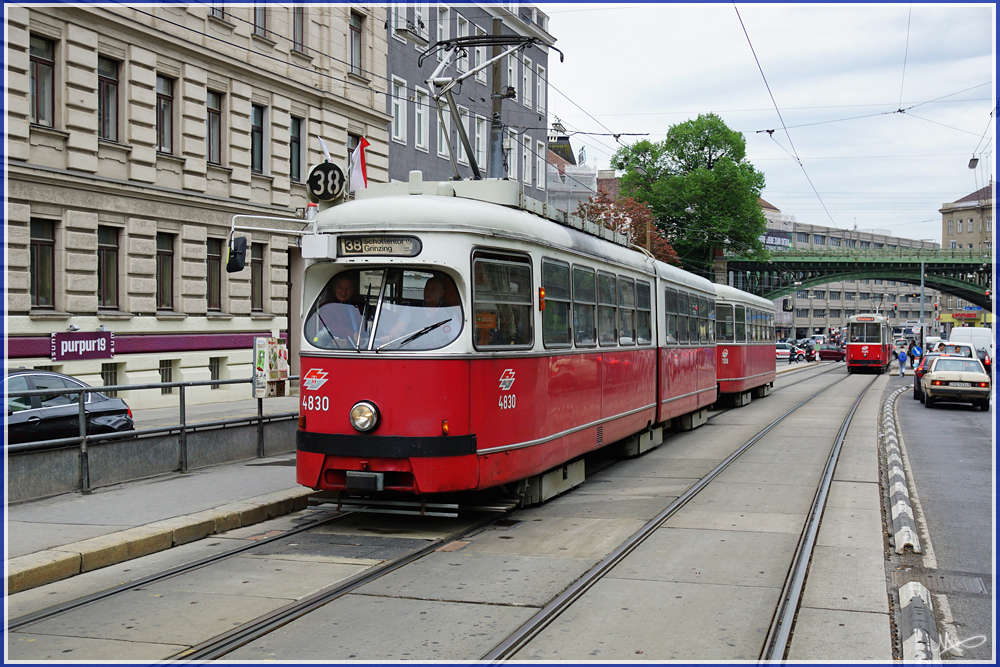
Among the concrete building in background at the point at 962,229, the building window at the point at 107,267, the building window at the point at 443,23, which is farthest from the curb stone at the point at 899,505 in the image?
the concrete building in background at the point at 962,229

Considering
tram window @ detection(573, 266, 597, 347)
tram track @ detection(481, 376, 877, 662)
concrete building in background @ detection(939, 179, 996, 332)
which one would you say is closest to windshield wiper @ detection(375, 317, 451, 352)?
tram track @ detection(481, 376, 877, 662)

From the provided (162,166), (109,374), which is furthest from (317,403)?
(162,166)

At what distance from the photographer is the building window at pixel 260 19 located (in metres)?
25.6

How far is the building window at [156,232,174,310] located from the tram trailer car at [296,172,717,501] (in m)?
14.2

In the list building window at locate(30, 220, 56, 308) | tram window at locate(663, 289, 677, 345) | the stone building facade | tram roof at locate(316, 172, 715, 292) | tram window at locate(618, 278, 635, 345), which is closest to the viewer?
tram roof at locate(316, 172, 715, 292)

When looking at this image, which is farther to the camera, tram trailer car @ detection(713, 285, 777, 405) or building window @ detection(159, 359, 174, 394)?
tram trailer car @ detection(713, 285, 777, 405)

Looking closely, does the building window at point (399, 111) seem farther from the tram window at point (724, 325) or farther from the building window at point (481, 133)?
the tram window at point (724, 325)

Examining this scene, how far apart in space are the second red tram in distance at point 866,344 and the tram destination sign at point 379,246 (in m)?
47.6

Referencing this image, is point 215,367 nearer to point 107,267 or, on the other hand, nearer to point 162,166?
point 107,267

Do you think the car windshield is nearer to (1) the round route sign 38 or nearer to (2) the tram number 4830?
(1) the round route sign 38

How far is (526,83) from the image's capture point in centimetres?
4406

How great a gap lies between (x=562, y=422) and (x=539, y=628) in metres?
4.69

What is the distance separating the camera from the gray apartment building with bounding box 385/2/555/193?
3312 centimetres

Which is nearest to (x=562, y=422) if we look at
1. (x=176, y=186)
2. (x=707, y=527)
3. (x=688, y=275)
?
(x=707, y=527)
